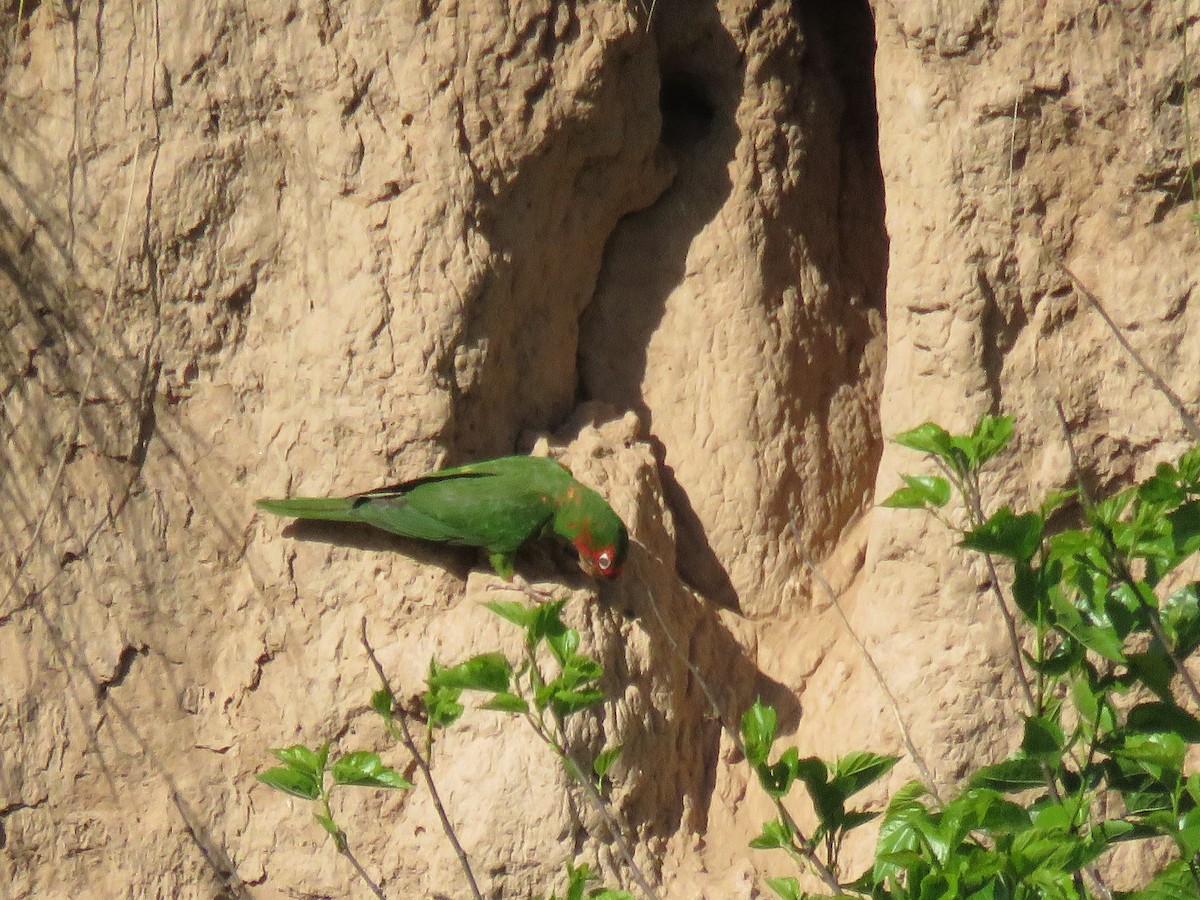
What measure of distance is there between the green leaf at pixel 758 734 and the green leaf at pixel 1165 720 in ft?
1.29

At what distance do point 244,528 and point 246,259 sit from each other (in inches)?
25.2

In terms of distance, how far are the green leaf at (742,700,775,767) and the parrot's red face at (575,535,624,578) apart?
135 cm

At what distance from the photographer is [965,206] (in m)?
2.86

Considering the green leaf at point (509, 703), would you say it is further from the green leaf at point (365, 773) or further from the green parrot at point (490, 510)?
the green parrot at point (490, 510)

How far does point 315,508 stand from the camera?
287 cm

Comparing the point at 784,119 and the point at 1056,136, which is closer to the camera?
the point at 1056,136

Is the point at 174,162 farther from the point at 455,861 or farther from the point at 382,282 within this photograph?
the point at 455,861

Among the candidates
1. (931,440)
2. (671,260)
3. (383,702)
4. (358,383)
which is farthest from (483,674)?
(671,260)

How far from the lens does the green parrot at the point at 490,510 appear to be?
2.82 m

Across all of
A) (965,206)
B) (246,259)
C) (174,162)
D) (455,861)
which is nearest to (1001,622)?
(965,206)

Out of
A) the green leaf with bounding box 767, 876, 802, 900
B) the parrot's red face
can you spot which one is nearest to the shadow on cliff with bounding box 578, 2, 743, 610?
the parrot's red face

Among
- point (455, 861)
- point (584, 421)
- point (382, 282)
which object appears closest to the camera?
point (455, 861)

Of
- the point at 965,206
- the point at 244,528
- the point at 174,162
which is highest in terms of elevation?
the point at 174,162

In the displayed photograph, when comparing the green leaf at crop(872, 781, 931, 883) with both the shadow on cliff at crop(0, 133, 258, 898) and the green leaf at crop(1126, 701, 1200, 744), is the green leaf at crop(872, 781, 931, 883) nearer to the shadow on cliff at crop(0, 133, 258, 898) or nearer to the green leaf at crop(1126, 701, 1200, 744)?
the green leaf at crop(1126, 701, 1200, 744)
